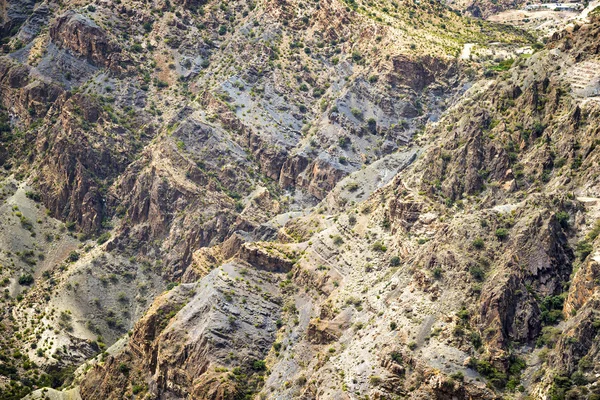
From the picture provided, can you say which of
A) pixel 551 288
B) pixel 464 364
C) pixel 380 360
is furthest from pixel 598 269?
pixel 380 360

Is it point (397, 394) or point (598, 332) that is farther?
point (397, 394)

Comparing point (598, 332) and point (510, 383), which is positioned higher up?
point (598, 332)

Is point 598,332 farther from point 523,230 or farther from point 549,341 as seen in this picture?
point 523,230

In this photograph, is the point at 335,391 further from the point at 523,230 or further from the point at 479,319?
the point at 523,230

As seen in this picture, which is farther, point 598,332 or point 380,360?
point 380,360

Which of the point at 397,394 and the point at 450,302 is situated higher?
the point at 450,302

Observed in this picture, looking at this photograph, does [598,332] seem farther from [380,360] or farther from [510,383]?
[380,360]

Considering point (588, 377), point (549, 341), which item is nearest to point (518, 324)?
point (549, 341)

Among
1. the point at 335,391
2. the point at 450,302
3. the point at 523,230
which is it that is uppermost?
the point at 523,230
